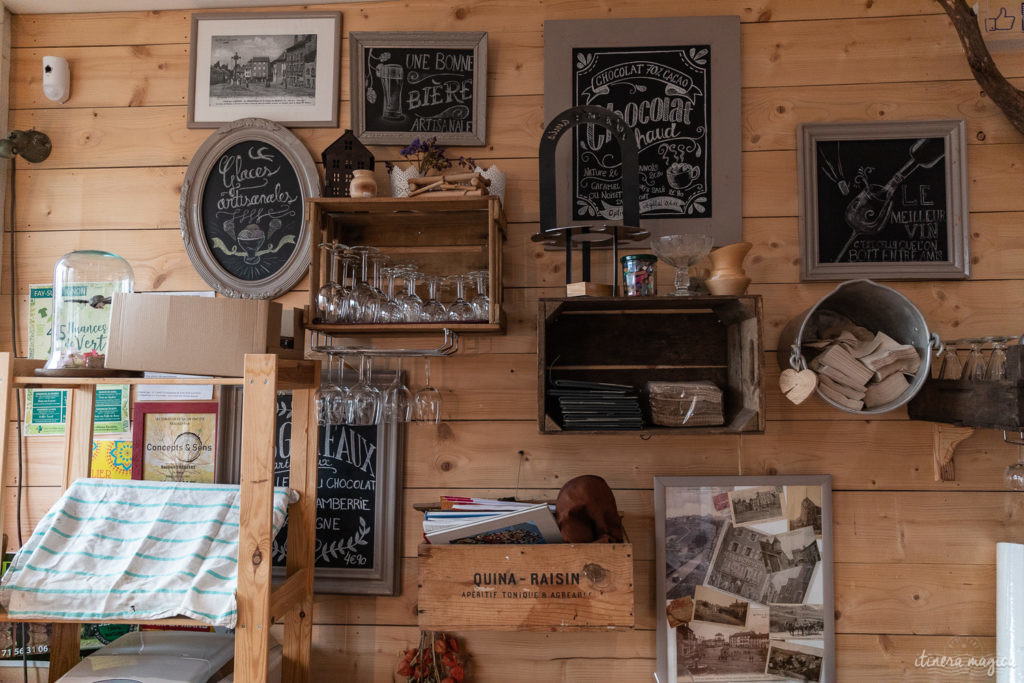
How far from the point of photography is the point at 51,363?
64.3 inches

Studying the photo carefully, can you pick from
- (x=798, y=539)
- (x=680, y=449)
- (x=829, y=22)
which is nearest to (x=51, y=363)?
(x=680, y=449)

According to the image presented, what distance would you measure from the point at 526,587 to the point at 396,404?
59 centimetres

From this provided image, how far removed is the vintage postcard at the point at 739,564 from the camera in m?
1.85

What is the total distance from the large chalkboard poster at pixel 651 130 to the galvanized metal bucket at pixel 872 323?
16.5 inches

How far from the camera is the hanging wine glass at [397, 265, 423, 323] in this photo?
68.1 inches

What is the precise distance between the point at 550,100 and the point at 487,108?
0.19 meters

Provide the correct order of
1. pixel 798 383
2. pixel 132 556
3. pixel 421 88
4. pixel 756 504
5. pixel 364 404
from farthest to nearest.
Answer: pixel 421 88
pixel 756 504
pixel 364 404
pixel 798 383
pixel 132 556

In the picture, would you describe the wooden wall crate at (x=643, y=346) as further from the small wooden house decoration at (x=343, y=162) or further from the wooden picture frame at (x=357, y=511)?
the small wooden house decoration at (x=343, y=162)

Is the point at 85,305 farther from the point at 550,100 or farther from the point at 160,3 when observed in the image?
the point at 550,100

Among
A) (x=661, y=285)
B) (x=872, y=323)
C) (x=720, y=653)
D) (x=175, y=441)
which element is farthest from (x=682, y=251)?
(x=175, y=441)

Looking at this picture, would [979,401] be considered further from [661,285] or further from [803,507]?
[661,285]

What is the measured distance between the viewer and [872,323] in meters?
1.84

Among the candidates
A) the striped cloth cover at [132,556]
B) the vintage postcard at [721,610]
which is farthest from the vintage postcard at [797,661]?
the striped cloth cover at [132,556]

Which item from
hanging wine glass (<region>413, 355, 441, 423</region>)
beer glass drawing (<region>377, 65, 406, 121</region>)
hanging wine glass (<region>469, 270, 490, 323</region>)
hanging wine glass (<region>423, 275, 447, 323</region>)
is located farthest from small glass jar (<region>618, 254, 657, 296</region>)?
beer glass drawing (<region>377, 65, 406, 121</region>)
